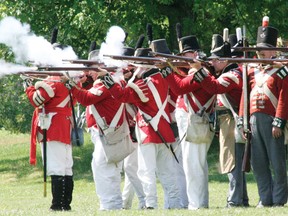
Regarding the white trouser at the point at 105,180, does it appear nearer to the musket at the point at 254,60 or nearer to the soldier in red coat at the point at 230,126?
the soldier in red coat at the point at 230,126

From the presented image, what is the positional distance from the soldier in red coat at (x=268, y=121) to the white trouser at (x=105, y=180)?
74.3 inches

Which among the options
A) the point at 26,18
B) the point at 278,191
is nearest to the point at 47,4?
the point at 26,18

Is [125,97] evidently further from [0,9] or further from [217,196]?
[0,9]

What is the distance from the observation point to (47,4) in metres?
21.7

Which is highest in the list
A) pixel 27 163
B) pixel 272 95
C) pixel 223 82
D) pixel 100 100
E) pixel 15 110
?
pixel 223 82

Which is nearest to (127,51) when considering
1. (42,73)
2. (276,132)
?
(42,73)

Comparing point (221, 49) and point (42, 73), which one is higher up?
point (221, 49)

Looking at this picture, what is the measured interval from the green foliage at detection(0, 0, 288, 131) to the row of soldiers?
327 inches

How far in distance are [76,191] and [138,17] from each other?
4.72m

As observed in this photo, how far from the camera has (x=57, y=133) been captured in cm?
1199

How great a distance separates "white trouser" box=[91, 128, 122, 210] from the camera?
1179cm

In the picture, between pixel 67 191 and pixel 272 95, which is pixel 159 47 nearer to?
pixel 272 95

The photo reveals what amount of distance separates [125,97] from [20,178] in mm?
12255

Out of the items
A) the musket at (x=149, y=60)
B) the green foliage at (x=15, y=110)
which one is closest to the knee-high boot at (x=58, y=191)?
the musket at (x=149, y=60)
